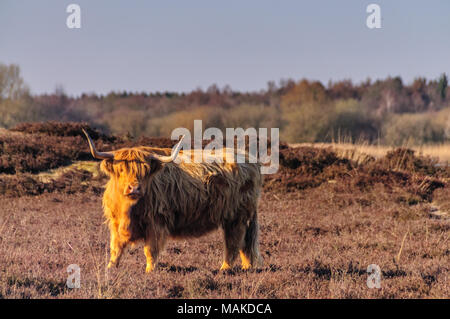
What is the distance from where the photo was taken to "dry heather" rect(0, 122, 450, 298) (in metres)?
4.85

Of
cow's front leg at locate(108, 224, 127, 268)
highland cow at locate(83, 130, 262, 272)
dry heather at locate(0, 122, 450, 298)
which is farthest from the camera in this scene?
cow's front leg at locate(108, 224, 127, 268)

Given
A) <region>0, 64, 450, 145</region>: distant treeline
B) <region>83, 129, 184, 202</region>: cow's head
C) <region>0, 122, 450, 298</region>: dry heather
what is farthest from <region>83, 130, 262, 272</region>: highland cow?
<region>0, 64, 450, 145</region>: distant treeline

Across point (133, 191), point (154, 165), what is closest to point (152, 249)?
point (133, 191)

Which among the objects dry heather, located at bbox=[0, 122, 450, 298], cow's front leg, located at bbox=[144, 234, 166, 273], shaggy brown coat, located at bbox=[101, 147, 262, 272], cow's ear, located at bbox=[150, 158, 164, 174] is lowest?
dry heather, located at bbox=[0, 122, 450, 298]

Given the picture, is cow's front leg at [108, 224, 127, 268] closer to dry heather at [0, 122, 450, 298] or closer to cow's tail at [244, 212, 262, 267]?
dry heather at [0, 122, 450, 298]

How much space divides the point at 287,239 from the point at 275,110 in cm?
2674

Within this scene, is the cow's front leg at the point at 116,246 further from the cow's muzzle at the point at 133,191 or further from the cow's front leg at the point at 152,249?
the cow's muzzle at the point at 133,191

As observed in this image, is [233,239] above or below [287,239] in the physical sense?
above

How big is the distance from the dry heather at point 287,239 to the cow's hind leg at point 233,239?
219 millimetres

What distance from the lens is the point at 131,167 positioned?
5.53 meters

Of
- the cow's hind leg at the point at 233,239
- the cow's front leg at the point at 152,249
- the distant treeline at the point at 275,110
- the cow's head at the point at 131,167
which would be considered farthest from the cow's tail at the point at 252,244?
the distant treeline at the point at 275,110

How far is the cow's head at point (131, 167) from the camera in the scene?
5.44m

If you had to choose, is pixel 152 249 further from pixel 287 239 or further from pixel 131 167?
pixel 287 239

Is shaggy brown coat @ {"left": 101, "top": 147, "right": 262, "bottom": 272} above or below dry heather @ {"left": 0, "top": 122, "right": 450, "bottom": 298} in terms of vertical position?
above
